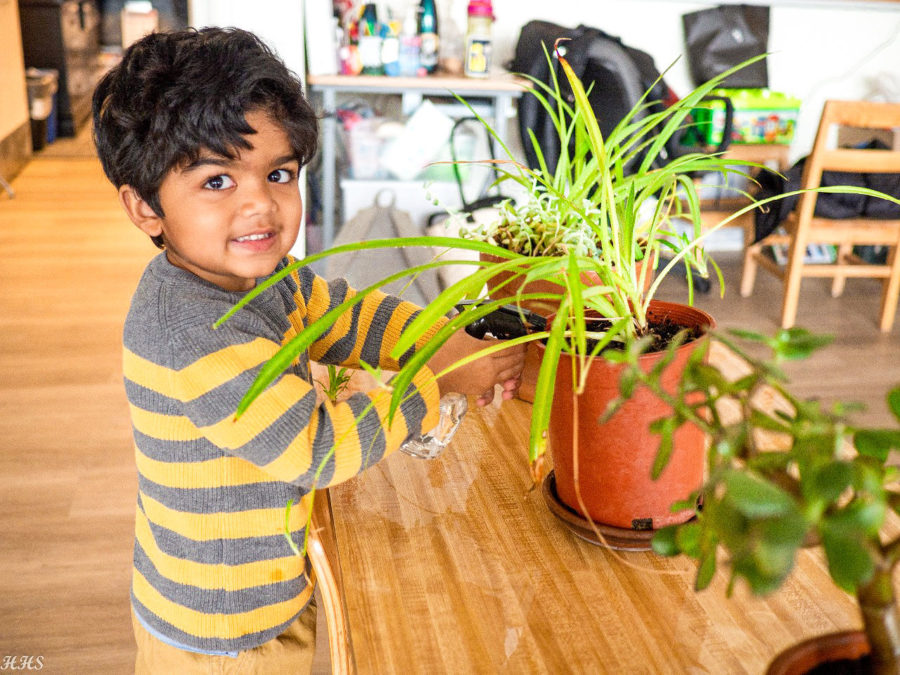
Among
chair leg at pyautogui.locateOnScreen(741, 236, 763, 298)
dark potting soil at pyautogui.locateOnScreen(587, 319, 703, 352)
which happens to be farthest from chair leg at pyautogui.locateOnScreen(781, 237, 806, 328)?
dark potting soil at pyautogui.locateOnScreen(587, 319, 703, 352)

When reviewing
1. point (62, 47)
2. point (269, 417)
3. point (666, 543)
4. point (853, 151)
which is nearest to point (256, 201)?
point (269, 417)

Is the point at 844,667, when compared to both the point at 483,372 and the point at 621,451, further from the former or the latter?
the point at 483,372

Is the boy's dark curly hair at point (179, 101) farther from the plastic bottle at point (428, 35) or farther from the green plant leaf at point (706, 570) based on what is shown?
the plastic bottle at point (428, 35)

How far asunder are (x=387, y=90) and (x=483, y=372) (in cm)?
243

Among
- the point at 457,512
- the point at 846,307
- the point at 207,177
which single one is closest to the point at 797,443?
the point at 457,512

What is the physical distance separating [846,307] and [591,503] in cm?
322

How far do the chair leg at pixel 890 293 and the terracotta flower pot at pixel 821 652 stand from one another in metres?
3.16

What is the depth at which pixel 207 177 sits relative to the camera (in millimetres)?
944

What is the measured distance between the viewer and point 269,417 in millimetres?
833

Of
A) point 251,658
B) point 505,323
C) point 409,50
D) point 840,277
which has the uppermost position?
point 409,50

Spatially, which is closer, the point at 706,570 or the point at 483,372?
the point at 706,570

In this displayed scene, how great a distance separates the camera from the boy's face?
94 centimetres

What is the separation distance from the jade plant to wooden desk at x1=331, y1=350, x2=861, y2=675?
A: 9.8 inches

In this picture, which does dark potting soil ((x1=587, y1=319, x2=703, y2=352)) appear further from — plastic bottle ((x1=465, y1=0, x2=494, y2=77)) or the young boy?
plastic bottle ((x1=465, y1=0, x2=494, y2=77))
